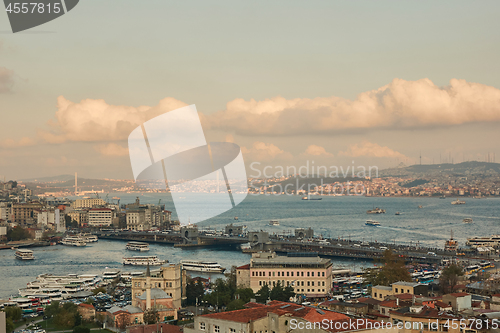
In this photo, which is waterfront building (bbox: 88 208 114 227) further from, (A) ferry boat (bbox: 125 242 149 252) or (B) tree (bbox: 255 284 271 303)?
(B) tree (bbox: 255 284 271 303)

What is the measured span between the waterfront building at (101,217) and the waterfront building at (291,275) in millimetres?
31319

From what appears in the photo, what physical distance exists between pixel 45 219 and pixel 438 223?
2796cm

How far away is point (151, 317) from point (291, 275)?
16.0 feet

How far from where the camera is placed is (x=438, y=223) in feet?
135

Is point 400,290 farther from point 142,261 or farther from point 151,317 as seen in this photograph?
point 142,261

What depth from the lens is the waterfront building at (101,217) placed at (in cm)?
4356

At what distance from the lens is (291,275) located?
45.6 ft

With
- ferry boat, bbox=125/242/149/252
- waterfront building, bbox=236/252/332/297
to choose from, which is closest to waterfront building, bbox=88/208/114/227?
ferry boat, bbox=125/242/149/252

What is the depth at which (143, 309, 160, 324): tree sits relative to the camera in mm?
9771

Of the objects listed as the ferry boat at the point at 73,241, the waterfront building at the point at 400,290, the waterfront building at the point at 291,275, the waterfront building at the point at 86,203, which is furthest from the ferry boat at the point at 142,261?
the waterfront building at the point at 86,203

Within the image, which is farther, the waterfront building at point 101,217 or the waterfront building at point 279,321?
the waterfront building at point 101,217

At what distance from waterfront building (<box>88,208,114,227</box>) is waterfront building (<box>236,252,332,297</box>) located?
31319 mm

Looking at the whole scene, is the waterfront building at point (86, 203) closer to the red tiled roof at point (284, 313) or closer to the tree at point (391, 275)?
the tree at point (391, 275)

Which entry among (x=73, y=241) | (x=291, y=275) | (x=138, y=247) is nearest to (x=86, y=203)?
(x=73, y=241)
